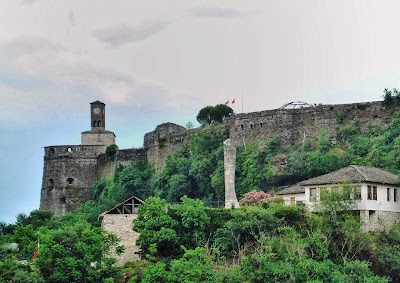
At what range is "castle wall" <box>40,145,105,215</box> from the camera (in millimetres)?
84188

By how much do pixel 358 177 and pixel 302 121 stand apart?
1527 centimetres

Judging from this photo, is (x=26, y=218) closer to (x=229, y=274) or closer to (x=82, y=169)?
(x=82, y=169)

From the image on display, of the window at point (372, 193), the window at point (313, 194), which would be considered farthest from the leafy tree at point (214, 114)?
the window at point (372, 193)

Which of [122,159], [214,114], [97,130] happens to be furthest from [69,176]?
[214,114]

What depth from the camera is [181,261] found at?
146 feet

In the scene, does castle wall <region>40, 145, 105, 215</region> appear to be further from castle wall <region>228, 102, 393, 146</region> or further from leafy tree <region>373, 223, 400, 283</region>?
leafy tree <region>373, 223, 400, 283</region>

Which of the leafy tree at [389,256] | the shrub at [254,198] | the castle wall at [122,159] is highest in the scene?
the castle wall at [122,159]

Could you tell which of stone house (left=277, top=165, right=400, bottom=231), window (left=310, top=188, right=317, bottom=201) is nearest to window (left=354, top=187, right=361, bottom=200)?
stone house (left=277, top=165, right=400, bottom=231)

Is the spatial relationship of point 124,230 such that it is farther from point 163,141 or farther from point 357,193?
point 163,141

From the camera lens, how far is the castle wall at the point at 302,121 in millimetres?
59500

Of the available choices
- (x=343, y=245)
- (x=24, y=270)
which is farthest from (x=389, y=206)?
(x=24, y=270)

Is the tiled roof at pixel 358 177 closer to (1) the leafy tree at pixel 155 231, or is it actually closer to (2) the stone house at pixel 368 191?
(2) the stone house at pixel 368 191

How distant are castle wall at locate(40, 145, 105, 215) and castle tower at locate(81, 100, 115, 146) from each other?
2060 millimetres

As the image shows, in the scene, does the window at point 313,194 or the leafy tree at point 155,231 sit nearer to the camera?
the leafy tree at point 155,231
